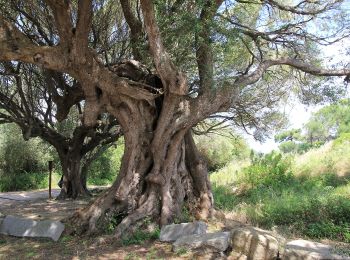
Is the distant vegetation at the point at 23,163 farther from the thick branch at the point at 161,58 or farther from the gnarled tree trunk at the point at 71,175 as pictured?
the thick branch at the point at 161,58

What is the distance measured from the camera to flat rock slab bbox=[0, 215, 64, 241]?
7.79 metres

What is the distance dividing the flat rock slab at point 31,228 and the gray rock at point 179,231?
6.85ft

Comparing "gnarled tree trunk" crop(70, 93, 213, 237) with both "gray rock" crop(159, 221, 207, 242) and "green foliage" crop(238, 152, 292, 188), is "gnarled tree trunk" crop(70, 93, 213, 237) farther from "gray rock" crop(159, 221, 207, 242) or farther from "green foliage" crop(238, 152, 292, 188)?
"green foliage" crop(238, 152, 292, 188)

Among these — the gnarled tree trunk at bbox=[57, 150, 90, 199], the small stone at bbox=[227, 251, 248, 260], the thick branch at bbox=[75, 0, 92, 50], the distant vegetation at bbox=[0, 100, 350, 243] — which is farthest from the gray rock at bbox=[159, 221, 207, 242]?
the gnarled tree trunk at bbox=[57, 150, 90, 199]

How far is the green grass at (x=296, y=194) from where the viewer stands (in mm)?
7980

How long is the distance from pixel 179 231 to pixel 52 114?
31.8 ft

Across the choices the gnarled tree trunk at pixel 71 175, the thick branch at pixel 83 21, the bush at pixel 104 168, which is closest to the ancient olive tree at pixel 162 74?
the thick branch at pixel 83 21

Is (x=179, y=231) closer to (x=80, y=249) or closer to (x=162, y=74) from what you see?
(x=80, y=249)

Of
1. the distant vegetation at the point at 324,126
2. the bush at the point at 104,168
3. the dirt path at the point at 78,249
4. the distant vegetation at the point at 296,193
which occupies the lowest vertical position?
the dirt path at the point at 78,249

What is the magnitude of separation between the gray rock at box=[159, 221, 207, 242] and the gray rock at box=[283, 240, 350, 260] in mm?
1756

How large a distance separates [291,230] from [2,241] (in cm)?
568

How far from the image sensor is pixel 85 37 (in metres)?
7.13

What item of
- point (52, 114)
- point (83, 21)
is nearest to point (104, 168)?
point (52, 114)

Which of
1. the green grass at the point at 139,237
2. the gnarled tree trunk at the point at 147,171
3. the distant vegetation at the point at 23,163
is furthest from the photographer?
the distant vegetation at the point at 23,163
